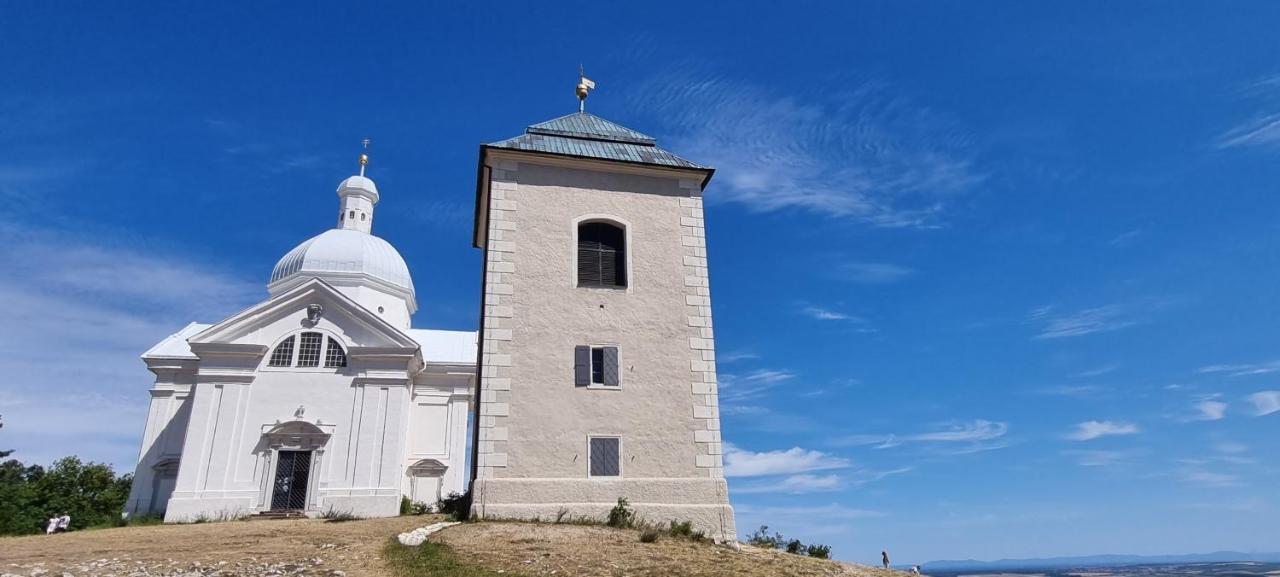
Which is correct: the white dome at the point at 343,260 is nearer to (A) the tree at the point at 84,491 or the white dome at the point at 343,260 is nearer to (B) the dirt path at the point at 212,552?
(A) the tree at the point at 84,491

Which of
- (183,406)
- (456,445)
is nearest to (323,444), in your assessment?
(456,445)

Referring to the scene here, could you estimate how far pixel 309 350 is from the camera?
2667 cm

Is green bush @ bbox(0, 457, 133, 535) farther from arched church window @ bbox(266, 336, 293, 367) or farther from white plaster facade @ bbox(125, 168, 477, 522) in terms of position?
arched church window @ bbox(266, 336, 293, 367)

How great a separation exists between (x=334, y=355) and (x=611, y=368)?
14.8 m

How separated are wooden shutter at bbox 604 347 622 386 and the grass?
566cm

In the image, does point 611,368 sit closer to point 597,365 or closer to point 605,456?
point 597,365

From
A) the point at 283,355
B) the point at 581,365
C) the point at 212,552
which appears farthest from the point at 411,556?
the point at 283,355

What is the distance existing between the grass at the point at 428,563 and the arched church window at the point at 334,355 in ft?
50.5

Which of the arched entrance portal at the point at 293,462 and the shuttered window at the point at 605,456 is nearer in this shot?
the shuttered window at the point at 605,456

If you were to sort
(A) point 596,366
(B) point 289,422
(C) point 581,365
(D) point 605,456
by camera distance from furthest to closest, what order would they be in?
(B) point 289,422 → (A) point 596,366 → (C) point 581,365 → (D) point 605,456

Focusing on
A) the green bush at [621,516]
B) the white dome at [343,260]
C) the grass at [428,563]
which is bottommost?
the grass at [428,563]

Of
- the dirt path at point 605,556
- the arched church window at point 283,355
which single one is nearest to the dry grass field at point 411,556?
the dirt path at point 605,556

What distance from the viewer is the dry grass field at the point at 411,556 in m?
10.6

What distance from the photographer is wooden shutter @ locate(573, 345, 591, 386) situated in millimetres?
16633
